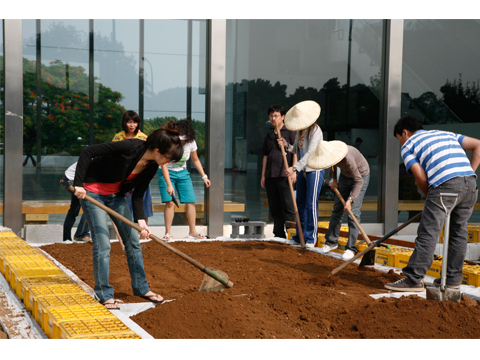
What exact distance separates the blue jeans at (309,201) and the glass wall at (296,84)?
1917mm

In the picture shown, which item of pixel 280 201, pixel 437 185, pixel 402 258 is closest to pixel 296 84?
pixel 280 201

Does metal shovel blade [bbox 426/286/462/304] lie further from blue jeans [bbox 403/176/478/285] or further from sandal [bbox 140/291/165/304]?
sandal [bbox 140/291/165/304]

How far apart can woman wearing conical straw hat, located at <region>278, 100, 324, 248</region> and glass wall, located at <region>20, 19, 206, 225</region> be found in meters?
2.18

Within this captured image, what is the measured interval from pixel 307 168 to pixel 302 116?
68 centimetres

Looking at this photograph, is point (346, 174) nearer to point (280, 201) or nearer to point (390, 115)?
point (280, 201)

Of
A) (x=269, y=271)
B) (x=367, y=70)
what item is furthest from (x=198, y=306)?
(x=367, y=70)

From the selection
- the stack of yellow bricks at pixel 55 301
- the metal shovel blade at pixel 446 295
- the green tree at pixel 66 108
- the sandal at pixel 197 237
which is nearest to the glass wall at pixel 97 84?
the green tree at pixel 66 108

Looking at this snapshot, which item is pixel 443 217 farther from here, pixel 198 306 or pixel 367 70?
pixel 367 70

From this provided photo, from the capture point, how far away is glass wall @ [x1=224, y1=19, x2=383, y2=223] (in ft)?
28.5

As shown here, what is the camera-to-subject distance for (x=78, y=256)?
6.14m

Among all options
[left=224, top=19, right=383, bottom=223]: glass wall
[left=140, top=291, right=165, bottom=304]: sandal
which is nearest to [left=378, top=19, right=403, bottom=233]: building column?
[left=224, top=19, right=383, bottom=223]: glass wall

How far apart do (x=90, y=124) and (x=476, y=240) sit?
20.0 feet

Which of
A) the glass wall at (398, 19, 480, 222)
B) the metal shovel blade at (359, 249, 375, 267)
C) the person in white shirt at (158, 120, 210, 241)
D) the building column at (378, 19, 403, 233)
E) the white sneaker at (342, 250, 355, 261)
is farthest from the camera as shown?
the glass wall at (398, 19, 480, 222)
